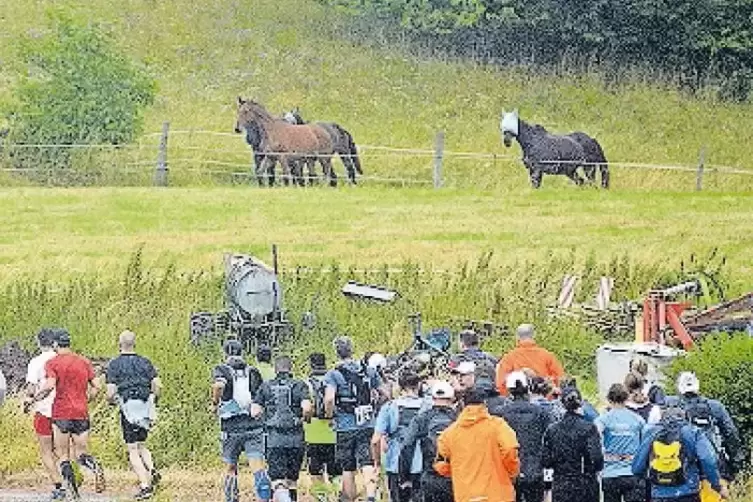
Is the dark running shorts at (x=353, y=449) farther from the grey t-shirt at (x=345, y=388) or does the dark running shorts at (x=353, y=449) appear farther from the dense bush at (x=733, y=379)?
the dense bush at (x=733, y=379)

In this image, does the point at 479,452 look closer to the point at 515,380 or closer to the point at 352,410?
the point at 515,380

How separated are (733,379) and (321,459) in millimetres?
4184

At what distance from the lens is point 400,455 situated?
47.1ft

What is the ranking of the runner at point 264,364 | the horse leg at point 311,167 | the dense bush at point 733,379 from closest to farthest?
1. the runner at point 264,364
2. the dense bush at point 733,379
3. the horse leg at point 311,167

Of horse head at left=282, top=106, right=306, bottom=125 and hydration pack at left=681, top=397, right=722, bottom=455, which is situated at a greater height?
horse head at left=282, top=106, right=306, bottom=125

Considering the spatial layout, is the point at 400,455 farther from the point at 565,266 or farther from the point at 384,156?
the point at 384,156

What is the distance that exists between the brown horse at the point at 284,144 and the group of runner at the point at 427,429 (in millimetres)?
22936

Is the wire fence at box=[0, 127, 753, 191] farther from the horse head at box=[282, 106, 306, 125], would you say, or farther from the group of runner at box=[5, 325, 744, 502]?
the group of runner at box=[5, 325, 744, 502]

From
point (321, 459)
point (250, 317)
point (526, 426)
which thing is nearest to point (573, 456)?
point (526, 426)

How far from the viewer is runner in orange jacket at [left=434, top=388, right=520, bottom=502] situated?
13.3 meters

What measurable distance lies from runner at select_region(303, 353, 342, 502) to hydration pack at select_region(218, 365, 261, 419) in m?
0.54

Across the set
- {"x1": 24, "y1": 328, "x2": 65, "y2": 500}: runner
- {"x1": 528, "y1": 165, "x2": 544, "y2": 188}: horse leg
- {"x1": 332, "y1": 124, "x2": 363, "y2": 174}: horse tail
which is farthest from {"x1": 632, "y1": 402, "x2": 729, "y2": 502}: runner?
{"x1": 332, "y1": 124, "x2": 363, "y2": 174}: horse tail

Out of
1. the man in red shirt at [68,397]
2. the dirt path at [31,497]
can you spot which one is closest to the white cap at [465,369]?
the man in red shirt at [68,397]

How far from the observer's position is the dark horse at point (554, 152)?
42031mm
